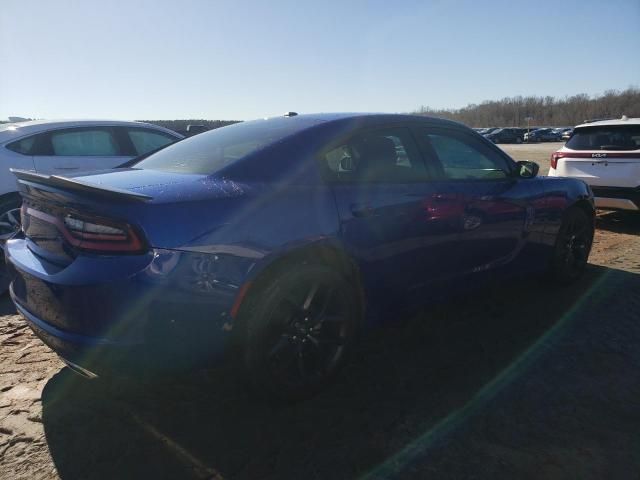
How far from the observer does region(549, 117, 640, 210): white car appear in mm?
6516

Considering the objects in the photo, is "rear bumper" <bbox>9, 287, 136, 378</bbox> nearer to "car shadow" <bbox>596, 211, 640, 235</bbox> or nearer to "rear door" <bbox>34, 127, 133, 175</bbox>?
"rear door" <bbox>34, 127, 133, 175</bbox>

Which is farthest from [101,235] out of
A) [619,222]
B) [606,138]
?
[619,222]

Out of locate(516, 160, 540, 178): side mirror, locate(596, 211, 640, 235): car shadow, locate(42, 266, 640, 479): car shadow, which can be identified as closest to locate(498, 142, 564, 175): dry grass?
locate(596, 211, 640, 235): car shadow

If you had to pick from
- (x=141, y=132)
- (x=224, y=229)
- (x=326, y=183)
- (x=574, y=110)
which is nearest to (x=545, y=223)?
(x=326, y=183)

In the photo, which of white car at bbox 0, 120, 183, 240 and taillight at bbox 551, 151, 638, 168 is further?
taillight at bbox 551, 151, 638, 168

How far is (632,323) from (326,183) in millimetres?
2580

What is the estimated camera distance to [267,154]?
2553mm

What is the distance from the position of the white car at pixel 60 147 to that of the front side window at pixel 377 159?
11.7 feet

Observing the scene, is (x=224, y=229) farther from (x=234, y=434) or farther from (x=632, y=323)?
(x=632, y=323)

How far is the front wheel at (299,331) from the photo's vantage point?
2279mm

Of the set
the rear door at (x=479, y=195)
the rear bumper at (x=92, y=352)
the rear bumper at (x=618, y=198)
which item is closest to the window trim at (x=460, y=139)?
the rear door at (x=479, y=195)

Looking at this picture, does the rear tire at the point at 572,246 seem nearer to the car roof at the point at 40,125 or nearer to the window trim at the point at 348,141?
the window trim at the point at 348,141

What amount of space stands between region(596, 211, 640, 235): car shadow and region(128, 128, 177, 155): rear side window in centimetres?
629

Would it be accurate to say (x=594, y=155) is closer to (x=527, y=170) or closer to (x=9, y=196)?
(x=527, y=170)
